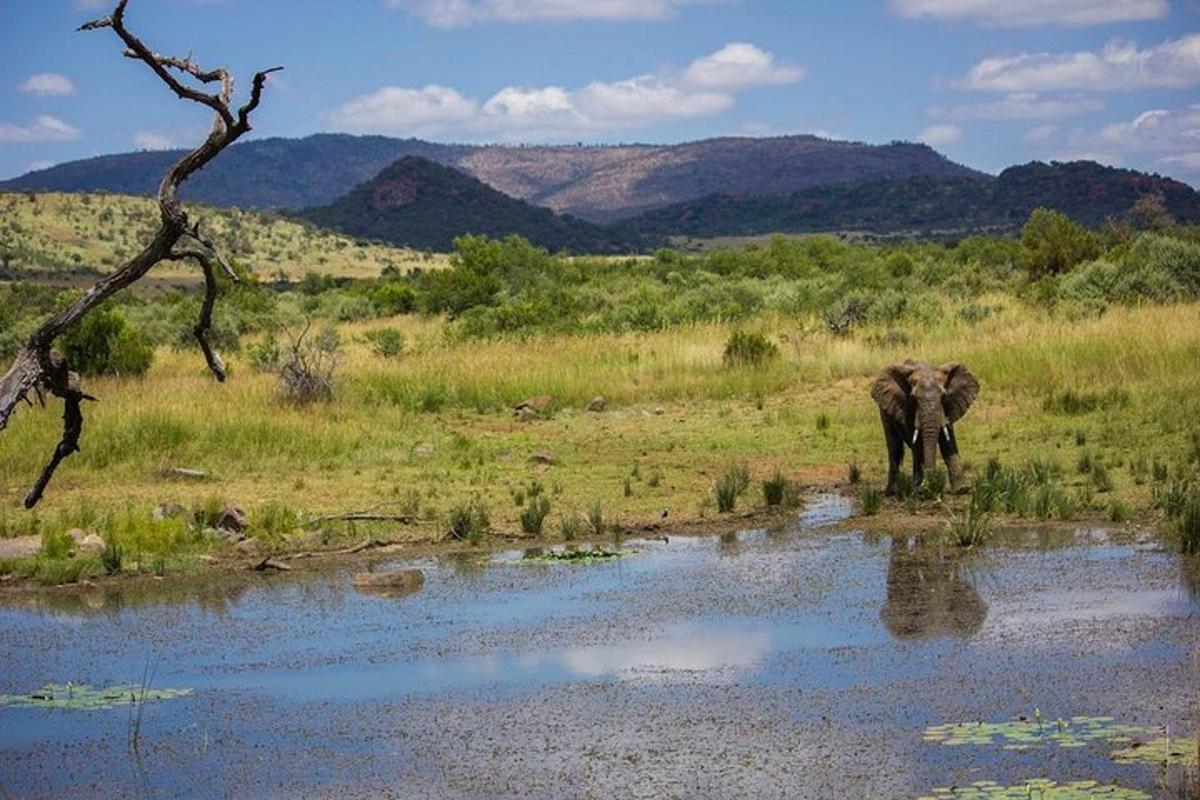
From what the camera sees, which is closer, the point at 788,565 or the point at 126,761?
the point at 126,761

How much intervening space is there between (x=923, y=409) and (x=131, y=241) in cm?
8785

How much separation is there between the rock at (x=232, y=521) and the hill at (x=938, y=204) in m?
101

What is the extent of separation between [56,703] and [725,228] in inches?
6836

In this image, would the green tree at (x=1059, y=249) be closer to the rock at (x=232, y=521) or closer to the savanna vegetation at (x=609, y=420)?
the savanna vegetation at (x=609, y=420)

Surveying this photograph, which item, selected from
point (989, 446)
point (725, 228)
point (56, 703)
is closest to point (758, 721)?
point (56, 703)

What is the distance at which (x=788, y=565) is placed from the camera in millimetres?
15133

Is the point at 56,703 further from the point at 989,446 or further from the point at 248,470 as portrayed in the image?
the point at 989,446

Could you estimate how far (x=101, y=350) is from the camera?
2941 cm

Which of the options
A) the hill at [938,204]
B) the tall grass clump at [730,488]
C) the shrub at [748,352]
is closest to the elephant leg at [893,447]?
the tall grass clump at [730,488]

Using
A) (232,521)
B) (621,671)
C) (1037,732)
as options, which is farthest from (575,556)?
(1037,732)

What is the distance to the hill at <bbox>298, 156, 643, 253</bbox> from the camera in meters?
146

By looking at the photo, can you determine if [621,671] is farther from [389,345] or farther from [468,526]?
[389,345]

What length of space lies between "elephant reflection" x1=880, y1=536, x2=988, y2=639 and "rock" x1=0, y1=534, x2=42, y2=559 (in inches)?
320

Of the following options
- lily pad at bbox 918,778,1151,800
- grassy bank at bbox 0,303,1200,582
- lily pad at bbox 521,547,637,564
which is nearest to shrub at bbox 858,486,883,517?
grassy bank at bbox 0,303,1200,582
